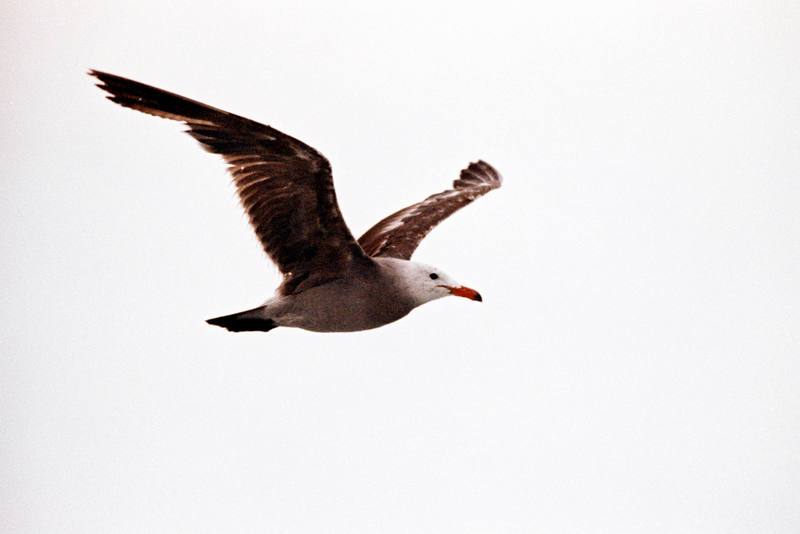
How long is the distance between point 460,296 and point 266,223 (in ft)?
2.91

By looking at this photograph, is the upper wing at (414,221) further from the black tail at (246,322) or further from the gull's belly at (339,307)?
the black tail at (246,322)

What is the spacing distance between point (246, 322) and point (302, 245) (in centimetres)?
40

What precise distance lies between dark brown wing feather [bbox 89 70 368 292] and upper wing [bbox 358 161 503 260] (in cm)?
82

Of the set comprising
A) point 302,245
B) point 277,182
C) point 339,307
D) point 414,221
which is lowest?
point 339,307

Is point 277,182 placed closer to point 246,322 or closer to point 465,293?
point 246,322

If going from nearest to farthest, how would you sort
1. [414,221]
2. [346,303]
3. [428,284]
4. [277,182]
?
[277,182], [346,303], [428,284], [414,221]

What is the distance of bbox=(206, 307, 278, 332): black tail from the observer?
5480mm

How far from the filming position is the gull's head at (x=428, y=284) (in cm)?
558

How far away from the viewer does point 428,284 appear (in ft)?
18.3

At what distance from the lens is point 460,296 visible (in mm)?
5645

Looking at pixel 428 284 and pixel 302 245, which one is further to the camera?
pixel 428 284

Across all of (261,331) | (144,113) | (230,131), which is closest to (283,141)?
(230,131)

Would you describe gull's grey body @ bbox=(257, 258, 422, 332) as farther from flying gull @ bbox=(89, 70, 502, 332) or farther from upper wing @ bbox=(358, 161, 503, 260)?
upper wing @ bbox=(358, 161, 503, 260)

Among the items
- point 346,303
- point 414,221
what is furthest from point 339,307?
point 414,221
